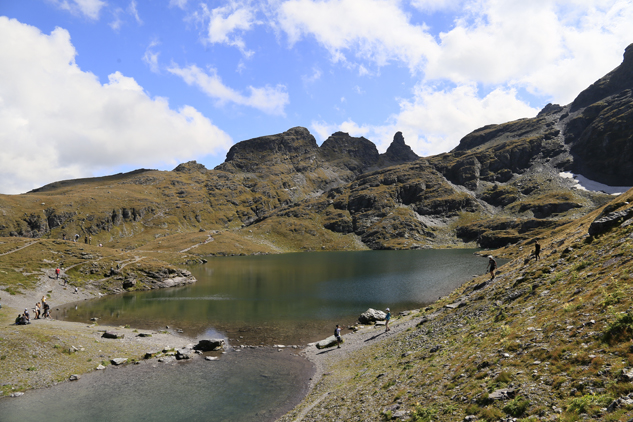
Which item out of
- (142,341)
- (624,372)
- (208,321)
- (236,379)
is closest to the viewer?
(624,372)

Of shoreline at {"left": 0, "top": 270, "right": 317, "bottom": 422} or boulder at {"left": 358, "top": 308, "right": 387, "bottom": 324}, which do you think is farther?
boulder at {"left": 358, "top": 308, "right": 387, "bottom": 324}

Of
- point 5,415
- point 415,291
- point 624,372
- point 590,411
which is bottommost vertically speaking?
point 415,291

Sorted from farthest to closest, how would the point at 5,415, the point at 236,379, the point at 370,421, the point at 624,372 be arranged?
the point at 236,379, the point at 5,415, the point at 370,421, the point at 624,372

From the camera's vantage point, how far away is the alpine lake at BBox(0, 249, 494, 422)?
2847 cm

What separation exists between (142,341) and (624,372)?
176 feet

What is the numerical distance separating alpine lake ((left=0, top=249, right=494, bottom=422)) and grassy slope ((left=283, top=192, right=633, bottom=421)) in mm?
6880

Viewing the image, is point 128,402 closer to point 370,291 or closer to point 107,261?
point 370,291

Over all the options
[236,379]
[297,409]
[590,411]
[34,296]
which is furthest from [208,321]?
[590,411]

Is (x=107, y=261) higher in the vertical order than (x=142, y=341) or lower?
higher

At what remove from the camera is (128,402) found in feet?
97.6

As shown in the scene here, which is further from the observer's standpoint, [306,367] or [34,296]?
[34,296]

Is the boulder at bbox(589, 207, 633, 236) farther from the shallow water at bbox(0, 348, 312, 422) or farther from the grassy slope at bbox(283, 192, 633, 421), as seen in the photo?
the shallow water at bbox(0, 348, 312, 422)

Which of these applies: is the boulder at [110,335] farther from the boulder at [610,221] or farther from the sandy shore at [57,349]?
the boulder at [610,221]

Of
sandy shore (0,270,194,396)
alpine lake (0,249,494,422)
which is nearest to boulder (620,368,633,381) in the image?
Answer: alpine lake (0,249,494,422)
